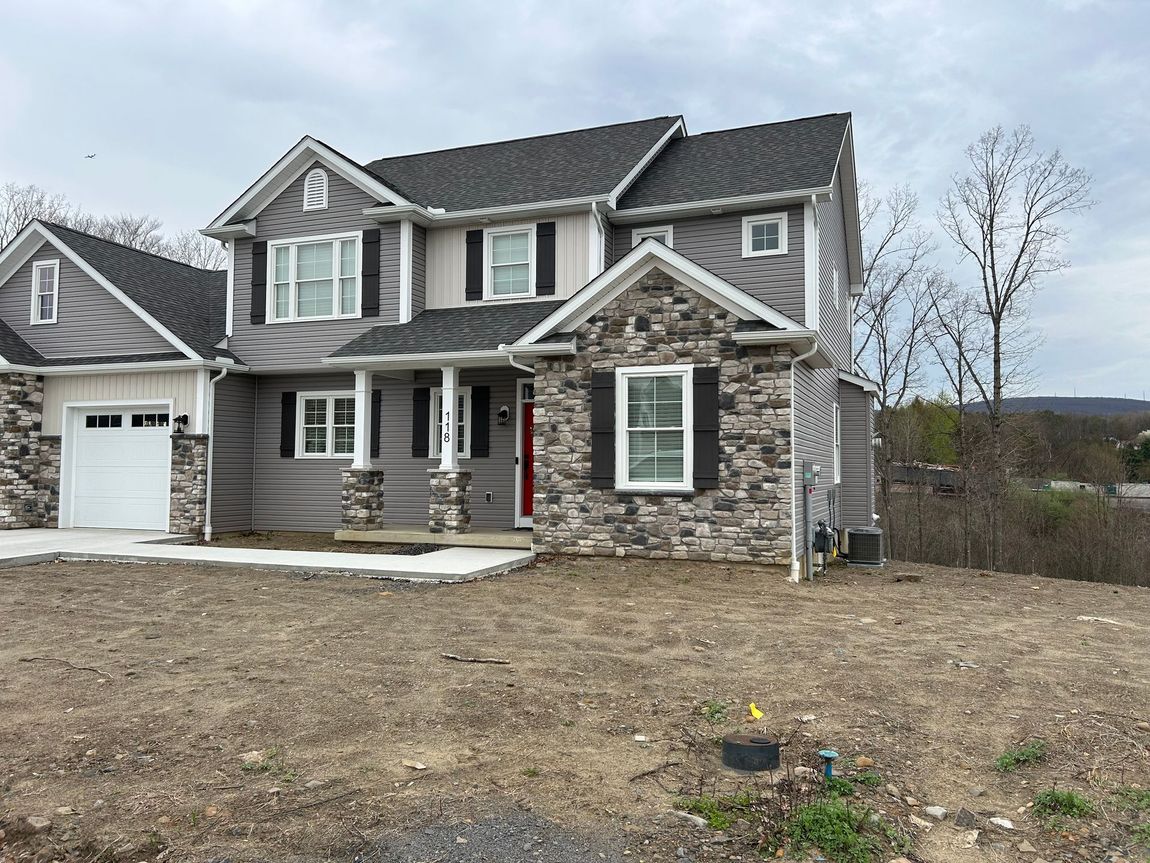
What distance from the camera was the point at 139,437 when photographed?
47.5 ft

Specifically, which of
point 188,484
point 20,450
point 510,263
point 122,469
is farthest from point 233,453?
point 510,263

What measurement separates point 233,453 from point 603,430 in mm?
7796

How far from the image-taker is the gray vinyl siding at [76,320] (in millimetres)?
14359

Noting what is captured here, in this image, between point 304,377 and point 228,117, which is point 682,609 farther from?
point 228,117

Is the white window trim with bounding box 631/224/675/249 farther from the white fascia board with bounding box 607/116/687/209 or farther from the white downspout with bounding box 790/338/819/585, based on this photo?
the white downspout with bounding box 790/338/819/585

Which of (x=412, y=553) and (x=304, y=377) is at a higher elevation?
(x=304, y=377)

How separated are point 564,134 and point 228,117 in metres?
12.1

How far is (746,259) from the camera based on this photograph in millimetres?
12781

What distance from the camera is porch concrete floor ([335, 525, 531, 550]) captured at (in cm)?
1190

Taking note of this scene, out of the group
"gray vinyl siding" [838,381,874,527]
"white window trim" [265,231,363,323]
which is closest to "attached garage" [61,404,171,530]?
"white window trim" [265,231,363,323]

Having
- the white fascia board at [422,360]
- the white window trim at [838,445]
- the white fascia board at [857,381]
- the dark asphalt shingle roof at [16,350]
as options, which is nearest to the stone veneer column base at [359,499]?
the white fascia board at [422,360]

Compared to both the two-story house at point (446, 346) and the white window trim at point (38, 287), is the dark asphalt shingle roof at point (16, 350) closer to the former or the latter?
the two-story house at point (446, 346)

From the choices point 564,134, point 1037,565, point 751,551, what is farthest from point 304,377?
point 1037,565

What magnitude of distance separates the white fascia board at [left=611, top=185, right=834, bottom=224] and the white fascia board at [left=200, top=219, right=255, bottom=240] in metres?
6.86
